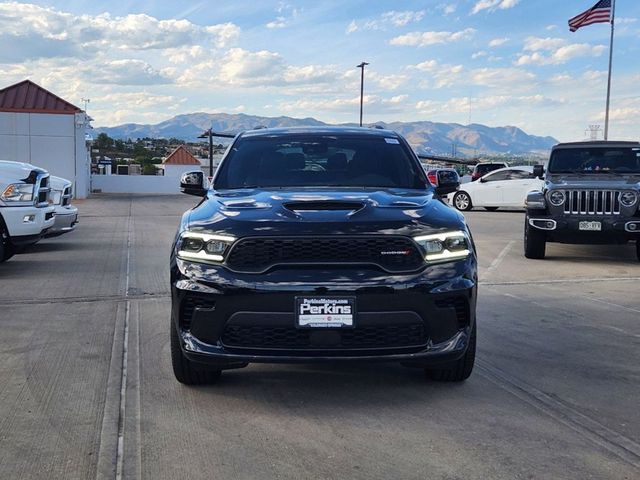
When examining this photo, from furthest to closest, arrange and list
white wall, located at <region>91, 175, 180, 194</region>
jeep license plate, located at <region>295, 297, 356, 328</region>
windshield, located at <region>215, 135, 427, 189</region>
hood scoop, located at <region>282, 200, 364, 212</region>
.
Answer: white wall, located at <region>91, 175, 180, 194</region> < windshield, located at <region>215, 135, 427, 189</region> < hood scoop, located at <region>282, 200, 364, 212</region> < jeep license plate, located at <region>295, 297, 356, 328</region>

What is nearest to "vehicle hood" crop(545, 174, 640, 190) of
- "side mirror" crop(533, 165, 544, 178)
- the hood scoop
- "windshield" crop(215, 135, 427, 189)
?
"side mirror" crop(533, 165, 544, 178)

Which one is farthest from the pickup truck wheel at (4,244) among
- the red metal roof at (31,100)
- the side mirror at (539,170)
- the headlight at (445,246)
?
the red metal roof at (31,100)

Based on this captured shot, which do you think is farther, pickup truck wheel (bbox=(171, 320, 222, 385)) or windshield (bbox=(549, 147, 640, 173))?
windshield (bbox=(549, 147, 640, 173))

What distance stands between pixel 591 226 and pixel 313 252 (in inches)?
302

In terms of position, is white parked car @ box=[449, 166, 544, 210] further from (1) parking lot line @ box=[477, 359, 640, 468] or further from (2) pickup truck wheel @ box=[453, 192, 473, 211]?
(1) parking lot line @ box=[477, 359, 640, 468]

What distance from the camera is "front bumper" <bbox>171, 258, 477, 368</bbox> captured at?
415cm

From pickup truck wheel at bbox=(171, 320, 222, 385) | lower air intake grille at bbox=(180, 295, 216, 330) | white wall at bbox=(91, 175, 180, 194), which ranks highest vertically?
lower air intake grille at bbox=(180, 295, 216, 330)

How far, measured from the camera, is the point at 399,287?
13.7 feet

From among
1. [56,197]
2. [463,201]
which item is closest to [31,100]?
[463,201]

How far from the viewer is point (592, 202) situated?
10844 millimetres

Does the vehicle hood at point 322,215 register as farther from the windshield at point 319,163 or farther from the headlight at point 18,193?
the headlight at point 18,193

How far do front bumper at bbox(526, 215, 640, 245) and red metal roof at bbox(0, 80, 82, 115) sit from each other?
26413mm

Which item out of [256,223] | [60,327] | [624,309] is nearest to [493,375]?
[256,223]

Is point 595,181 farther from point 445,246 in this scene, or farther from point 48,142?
point 48,142
